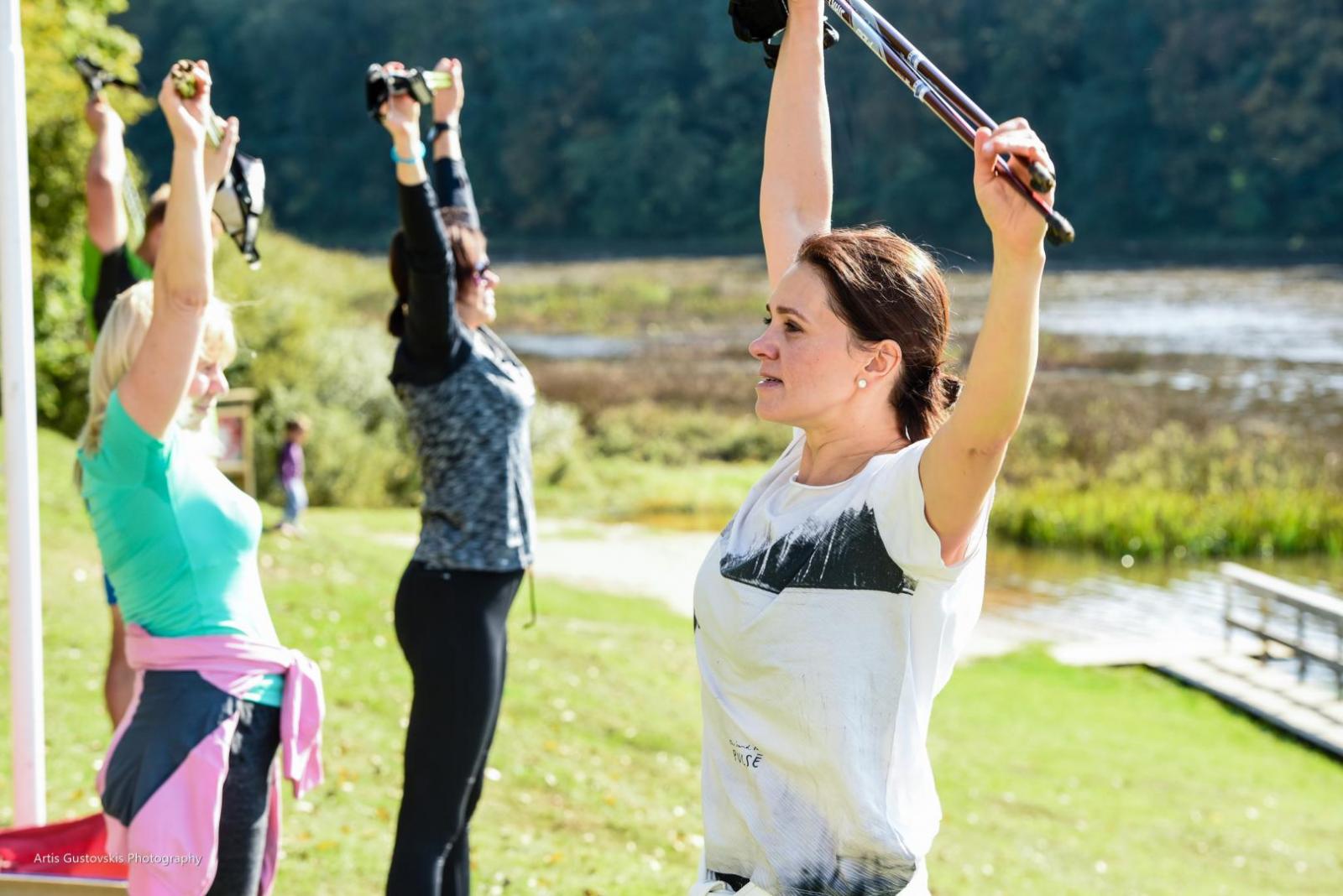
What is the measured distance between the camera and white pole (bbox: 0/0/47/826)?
10.5 feet

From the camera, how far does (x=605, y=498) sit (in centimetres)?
2092

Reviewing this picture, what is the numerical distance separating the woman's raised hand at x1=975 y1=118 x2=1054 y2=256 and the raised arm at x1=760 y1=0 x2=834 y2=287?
2.74ft

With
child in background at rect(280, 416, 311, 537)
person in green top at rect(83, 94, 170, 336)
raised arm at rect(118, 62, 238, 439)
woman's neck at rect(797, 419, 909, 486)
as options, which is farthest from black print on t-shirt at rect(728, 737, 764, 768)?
child in background at rect(280, 416, 311, 537)

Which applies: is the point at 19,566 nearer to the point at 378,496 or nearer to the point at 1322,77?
the point at 378,496

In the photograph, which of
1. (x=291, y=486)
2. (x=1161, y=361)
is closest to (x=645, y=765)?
(x=291, y=486)

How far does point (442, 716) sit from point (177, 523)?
0.86 meters

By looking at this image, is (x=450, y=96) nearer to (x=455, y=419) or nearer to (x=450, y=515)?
(x=455, y=419)

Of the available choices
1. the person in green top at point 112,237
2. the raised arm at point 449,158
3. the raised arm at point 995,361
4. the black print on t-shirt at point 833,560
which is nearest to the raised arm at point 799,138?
the black print on t-shirt at point 833,560

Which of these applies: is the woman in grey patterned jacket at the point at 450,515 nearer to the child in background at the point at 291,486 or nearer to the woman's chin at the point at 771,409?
the woman's chin at the point at 771,409

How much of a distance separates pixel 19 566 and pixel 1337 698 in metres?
9.58

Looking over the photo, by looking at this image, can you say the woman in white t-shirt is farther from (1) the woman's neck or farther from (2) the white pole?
(2) the white pole

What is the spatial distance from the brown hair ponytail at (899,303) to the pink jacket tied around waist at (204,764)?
1.33m

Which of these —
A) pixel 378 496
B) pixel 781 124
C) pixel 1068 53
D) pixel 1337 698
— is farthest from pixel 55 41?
pixel 1068 53

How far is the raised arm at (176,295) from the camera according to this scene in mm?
2625
